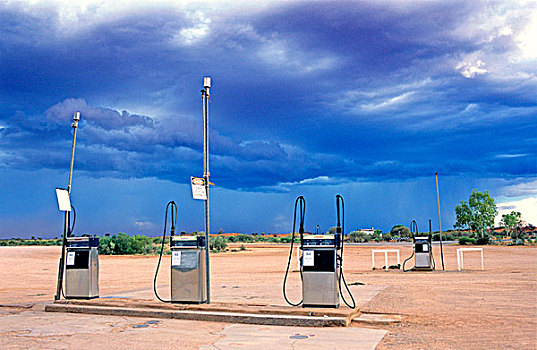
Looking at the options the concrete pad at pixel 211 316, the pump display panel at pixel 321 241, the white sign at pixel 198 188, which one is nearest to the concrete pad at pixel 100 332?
the concrete pad at pixel 211 316

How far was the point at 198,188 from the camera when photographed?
459 inches

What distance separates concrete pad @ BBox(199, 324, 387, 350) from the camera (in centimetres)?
823

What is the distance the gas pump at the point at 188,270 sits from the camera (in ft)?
38.1

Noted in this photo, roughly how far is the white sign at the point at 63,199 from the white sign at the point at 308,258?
6544 mm

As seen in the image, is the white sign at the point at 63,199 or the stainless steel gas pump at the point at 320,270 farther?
the white sign at the point at 63,199

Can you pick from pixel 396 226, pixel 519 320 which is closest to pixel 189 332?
pixel 519 320

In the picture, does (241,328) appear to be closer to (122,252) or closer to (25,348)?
(25,348)

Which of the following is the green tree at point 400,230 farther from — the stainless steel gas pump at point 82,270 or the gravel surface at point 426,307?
the stainless steel gas pump at point 82,270

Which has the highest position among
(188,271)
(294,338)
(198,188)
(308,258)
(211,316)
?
(198,188)

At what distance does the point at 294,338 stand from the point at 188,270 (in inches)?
139

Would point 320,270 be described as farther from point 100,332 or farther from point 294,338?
point 100,332

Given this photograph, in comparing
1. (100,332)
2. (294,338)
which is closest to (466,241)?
(294,338)

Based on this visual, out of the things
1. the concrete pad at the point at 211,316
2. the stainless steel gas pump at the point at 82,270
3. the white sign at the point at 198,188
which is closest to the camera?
the concrete pad at the point at 211,316

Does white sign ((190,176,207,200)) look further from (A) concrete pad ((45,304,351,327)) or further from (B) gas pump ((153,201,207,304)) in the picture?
(A) concrete pad ((45,304,351,327))
